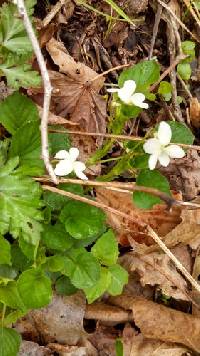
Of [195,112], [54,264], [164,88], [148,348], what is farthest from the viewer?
[195,112]

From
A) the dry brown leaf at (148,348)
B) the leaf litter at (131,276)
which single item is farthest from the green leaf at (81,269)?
the dry brown leaf at (148,348)

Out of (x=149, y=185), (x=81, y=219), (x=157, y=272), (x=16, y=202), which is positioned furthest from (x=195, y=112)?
(x=16, y=202)

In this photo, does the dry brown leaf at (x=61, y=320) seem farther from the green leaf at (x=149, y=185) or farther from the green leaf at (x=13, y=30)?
the green leaf at (x=13, y=30)

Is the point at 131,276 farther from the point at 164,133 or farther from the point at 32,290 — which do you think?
the point at 164,133

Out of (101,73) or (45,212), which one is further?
(101,73)

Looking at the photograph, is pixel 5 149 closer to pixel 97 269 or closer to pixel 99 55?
pixel 97 269

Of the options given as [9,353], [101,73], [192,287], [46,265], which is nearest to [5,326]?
[9,353]

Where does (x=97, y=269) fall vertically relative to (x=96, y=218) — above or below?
below
